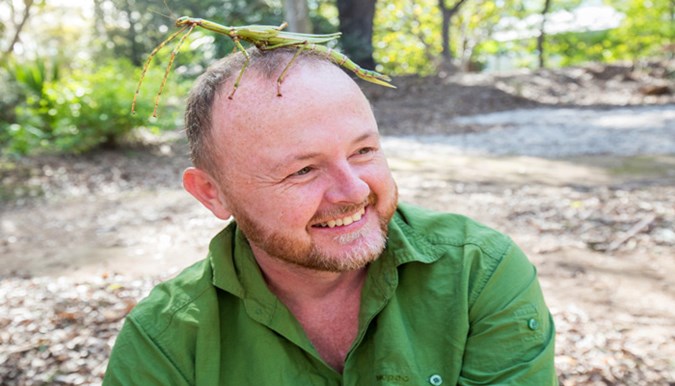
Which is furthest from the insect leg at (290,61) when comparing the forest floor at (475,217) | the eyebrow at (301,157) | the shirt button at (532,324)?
the forest floor at (475,217)

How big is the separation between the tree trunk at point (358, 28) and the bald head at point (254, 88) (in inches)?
471

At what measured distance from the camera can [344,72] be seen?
1.70m

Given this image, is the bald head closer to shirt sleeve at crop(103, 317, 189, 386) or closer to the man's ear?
the man's ear

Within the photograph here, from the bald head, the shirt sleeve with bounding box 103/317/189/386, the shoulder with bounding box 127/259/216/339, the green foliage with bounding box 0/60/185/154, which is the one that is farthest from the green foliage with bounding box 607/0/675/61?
the shirt sleeve with bounding box 103/317/189/386

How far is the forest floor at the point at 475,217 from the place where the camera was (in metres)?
2.92

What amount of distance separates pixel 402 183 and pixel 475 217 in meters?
1.60

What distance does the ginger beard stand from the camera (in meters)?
1.55

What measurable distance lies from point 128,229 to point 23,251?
846 mm

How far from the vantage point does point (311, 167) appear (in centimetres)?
156

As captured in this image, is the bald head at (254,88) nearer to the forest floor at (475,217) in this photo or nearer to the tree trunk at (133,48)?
the forest floor at (475,217)

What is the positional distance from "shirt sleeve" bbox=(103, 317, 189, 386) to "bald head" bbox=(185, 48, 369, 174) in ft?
1.65

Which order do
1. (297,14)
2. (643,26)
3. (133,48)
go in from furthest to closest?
(643,26) < (133,48) < (297,14)

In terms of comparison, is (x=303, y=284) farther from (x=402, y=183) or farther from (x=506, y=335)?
(x=402, y=183)

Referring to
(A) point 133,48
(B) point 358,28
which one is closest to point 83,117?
(B) point 358,28
